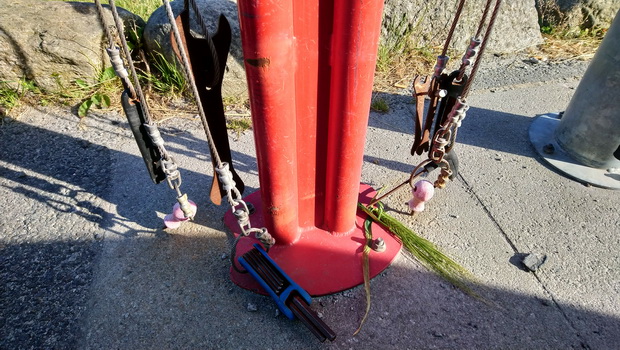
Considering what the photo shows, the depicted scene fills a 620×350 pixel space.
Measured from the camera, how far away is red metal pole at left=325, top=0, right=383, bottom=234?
115 centimetres

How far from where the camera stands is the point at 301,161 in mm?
1547

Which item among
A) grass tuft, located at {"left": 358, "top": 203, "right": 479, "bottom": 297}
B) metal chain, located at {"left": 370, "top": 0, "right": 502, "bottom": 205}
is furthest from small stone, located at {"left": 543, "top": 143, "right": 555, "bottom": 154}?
grass tuft, located at {"left": 358, "top": 203, "right": 479, "bottom": 297}

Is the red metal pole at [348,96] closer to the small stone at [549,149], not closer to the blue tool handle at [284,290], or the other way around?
the blue tool handle at [284,290]

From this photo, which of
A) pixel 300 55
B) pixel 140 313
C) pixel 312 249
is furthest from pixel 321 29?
pixel 140 313

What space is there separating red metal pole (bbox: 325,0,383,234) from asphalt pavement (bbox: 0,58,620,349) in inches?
17.0

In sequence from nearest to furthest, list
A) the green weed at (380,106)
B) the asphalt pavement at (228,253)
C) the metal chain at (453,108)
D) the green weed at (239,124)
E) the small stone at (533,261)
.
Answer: the metal chain at (453,108), the asphalt pavement at (228,253), the small stone at (533,261), the green weed at (239,124), the green weed at (380,106)

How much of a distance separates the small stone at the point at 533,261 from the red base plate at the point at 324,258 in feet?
1.96

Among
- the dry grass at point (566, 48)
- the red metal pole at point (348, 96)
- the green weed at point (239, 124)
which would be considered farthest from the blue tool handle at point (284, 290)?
the dry grass at point (566, 48)

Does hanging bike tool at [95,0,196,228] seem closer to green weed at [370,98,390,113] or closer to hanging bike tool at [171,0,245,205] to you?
hanging bike tool at [171,0,245,205]

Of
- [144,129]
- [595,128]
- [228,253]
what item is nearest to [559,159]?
[595,128]

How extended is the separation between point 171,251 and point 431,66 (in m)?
2.63

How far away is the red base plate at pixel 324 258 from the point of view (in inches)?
64.8

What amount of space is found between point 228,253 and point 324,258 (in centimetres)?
47

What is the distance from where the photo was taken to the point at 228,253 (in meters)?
1.82
